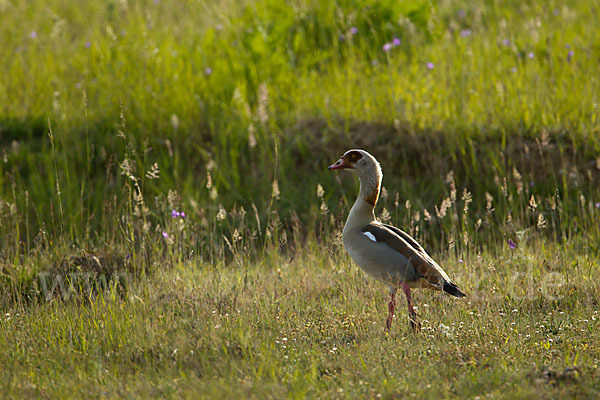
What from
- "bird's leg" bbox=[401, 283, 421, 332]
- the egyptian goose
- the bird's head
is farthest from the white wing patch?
the bird's head

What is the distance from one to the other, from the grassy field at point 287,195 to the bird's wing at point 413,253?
0.38 meters

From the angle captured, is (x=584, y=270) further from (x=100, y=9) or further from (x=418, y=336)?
(x=100, y=9)

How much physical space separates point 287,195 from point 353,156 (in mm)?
2940

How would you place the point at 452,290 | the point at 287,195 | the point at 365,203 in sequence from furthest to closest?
the point at 287,195 < the point at 365,203 < the point at 452,290

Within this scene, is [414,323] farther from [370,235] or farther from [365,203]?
[365,203]

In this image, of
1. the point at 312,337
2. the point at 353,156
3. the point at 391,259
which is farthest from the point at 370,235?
the point at 312,337

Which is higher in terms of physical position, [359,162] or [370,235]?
[359,162]

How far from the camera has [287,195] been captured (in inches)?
363

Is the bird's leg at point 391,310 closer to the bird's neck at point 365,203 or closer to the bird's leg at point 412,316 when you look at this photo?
the bird's leg at point 412,316

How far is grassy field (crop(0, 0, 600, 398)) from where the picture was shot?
5.34 meters

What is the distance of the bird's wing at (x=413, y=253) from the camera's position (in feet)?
19.1

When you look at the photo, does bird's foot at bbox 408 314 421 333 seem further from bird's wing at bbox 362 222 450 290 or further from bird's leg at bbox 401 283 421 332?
bird's wing at bbox 362 222 450 290


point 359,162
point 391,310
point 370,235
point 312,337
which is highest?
point 359,162

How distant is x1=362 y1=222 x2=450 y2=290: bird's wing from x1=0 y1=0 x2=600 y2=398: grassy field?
0.38 metres
